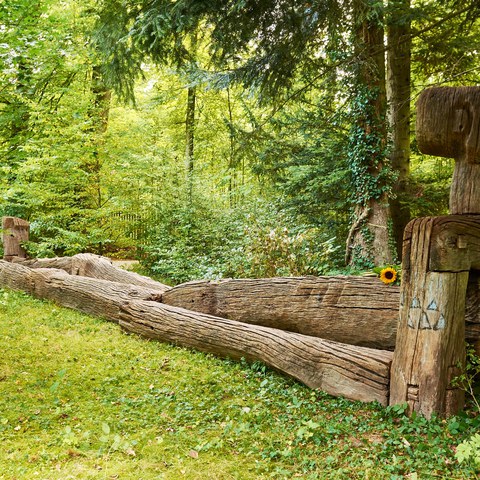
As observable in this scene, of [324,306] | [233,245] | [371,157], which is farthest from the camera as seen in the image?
[233,245]

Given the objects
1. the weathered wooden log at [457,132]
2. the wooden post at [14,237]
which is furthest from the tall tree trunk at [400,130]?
the wooden post at [14,237]

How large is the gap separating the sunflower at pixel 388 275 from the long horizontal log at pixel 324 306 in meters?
0.06

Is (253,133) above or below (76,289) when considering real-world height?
above

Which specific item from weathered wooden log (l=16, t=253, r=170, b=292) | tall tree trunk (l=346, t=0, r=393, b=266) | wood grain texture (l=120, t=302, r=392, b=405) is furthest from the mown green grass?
tall tree trunk (l=346, t=0, r=393, b=266)

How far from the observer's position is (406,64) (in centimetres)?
987

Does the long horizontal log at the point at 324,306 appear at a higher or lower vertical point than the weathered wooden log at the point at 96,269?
higher

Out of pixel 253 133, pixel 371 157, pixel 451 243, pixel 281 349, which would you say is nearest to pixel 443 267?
pixel 451 243

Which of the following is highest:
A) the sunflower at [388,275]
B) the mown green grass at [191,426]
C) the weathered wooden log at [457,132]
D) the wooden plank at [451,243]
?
the weathered wooden log at [457,132]

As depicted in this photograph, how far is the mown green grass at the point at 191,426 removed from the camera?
3078 mm

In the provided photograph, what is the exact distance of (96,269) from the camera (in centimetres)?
911

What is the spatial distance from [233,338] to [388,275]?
1961 mm

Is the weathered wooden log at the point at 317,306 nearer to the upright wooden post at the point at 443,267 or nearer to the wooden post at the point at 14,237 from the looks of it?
the upright wooden post at the point at 443,267

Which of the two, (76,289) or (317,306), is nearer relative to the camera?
(317,306)

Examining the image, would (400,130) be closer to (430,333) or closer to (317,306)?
(317,306)
